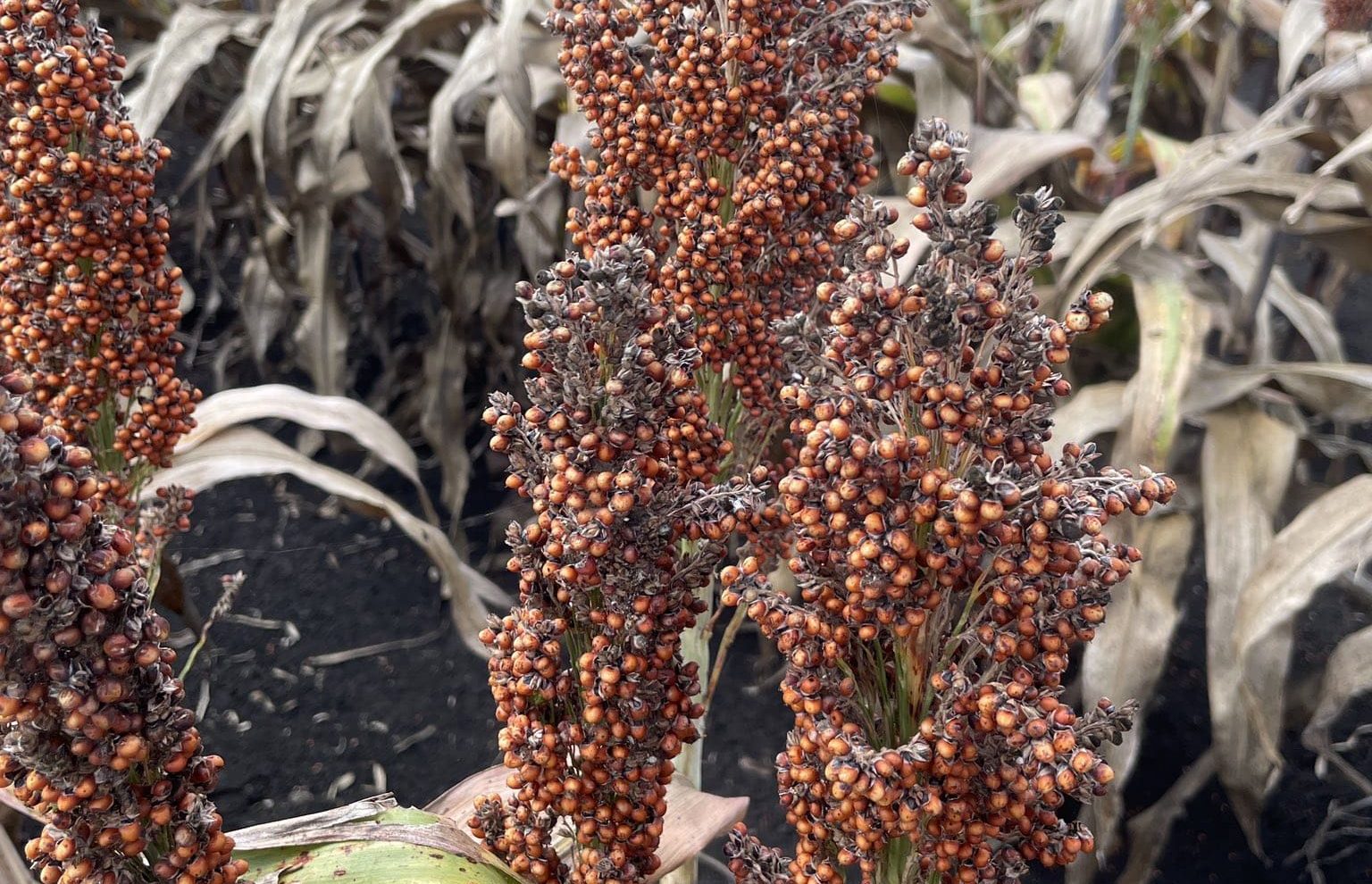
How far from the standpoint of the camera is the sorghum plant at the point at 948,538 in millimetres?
626

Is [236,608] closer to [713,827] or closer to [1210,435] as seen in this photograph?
[713,827]

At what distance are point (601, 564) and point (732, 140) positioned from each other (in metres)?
0.55

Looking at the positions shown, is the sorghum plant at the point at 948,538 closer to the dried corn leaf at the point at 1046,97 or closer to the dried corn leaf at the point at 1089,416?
the dried corn leaf at the point at 1089,416

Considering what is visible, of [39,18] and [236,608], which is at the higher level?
[39,18]

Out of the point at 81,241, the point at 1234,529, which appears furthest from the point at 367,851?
the point at 1234,529

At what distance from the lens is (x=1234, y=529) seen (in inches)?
61.9

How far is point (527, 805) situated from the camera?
0.80 metres

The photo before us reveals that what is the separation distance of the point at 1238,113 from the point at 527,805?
242cm

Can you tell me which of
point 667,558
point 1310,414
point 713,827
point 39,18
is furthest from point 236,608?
point 1310,414

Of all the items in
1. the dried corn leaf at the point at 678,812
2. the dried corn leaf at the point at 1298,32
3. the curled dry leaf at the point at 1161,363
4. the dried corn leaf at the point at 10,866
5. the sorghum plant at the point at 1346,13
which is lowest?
the dried corn leaf at the point at 678,812

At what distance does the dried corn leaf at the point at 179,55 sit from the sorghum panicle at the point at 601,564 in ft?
5.32

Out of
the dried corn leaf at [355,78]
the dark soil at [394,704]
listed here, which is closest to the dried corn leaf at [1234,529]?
the dark soil at [394,704]

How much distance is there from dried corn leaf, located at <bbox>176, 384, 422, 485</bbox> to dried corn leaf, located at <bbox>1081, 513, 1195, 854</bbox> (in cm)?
109

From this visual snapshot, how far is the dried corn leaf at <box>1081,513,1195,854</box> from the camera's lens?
1.40 m
